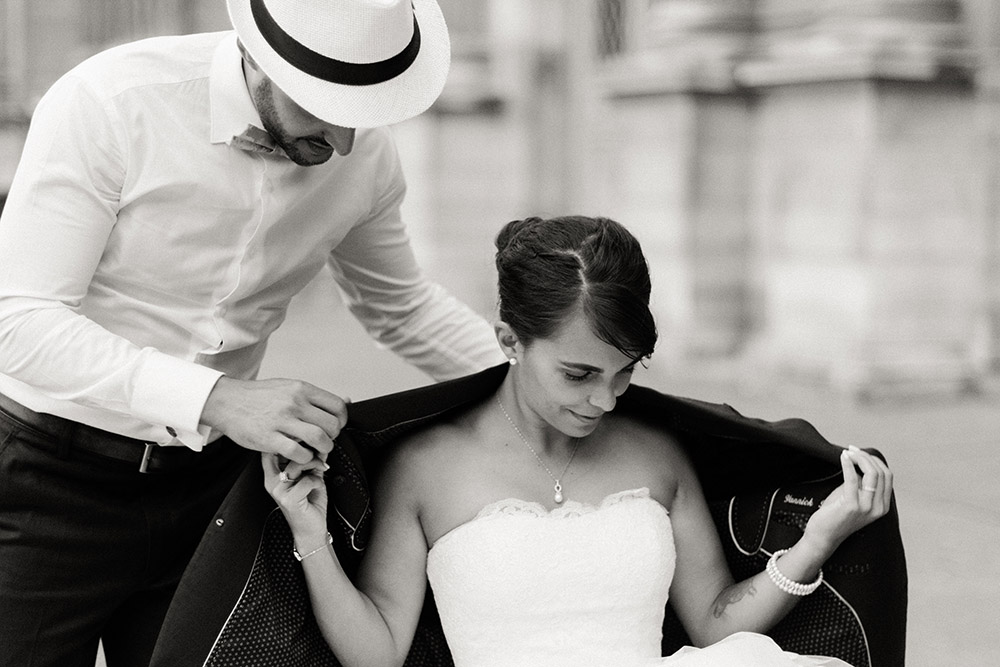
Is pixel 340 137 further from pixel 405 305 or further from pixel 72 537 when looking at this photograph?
pixel 72 537

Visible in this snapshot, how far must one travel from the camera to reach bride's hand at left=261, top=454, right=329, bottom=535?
2.47 m

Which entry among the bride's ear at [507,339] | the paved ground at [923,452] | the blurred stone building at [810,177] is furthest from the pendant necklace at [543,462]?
the blurred stone building at [810,177]

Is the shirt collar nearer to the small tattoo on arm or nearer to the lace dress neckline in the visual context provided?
the lace dress neckline

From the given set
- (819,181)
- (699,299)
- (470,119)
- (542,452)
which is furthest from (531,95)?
(542,452)

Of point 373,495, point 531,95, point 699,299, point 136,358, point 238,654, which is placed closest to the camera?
point 136,358

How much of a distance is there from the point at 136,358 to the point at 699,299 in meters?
7.53

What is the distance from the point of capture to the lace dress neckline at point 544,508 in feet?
9.20

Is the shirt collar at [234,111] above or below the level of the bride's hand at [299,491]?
above

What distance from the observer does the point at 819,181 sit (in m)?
8.62

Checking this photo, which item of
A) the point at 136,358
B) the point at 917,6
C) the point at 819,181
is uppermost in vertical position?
the point at 136,358

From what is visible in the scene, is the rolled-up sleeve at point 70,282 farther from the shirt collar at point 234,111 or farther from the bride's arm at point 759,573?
the bride's arm at point 759,573

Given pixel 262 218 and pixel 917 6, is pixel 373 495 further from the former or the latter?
pixel 917 6

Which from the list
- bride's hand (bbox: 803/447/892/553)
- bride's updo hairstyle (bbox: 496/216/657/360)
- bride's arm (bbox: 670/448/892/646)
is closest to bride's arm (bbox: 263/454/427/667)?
bride's updo hairstyle (bbox: 496/216/657/360)

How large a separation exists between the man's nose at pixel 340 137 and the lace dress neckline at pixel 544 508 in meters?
0.77
